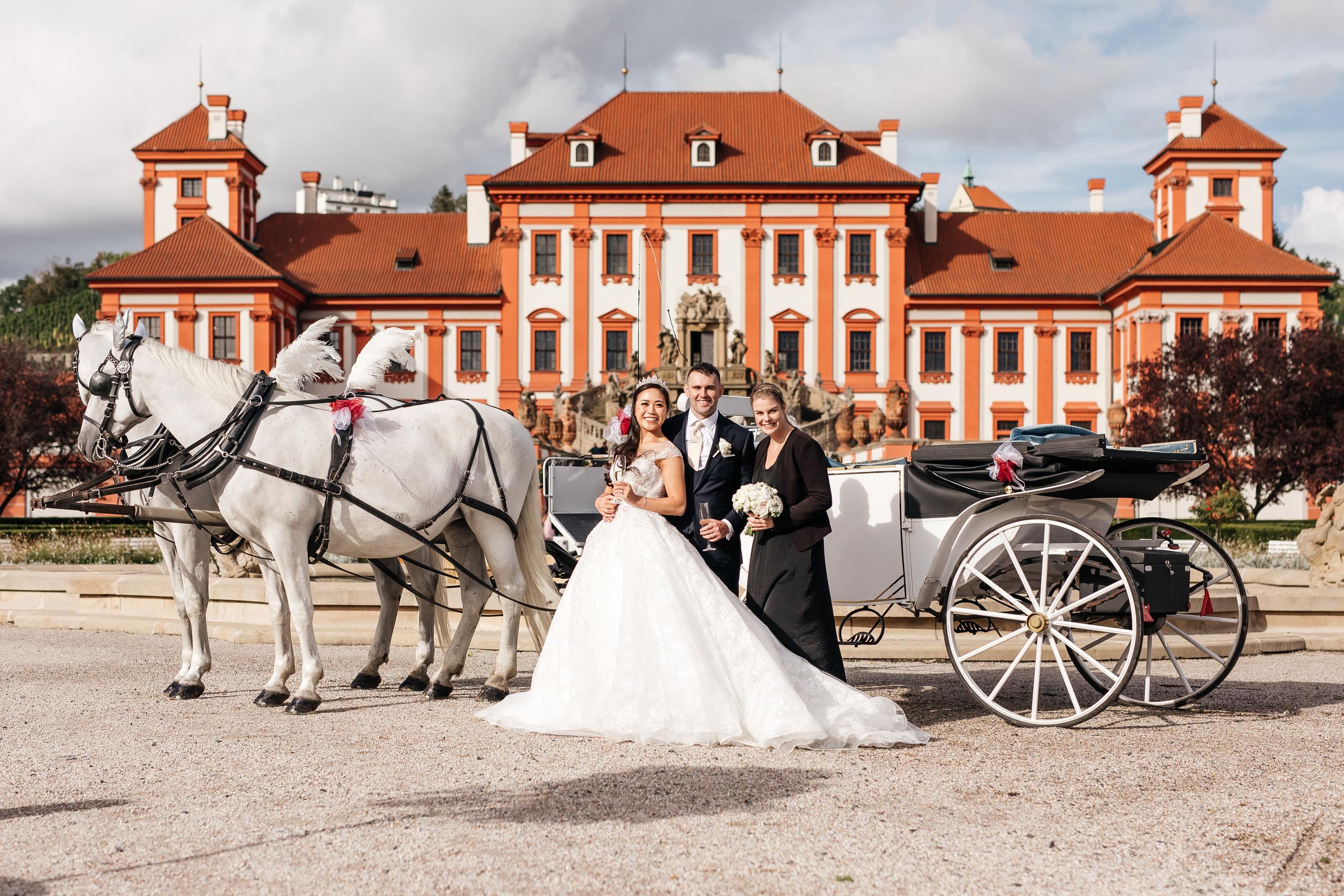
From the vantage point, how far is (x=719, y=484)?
6.65m

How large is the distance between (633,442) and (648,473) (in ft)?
0.71

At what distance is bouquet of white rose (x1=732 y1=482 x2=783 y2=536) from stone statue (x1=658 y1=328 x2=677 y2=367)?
103 feet

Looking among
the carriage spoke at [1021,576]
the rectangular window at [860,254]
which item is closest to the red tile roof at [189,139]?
the rectangular window at [860,254]

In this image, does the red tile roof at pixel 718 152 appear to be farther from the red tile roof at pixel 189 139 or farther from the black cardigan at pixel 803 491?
the black cardigan at pixel 803 491

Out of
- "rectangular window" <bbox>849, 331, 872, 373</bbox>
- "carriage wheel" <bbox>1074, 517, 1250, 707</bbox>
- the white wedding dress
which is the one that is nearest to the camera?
the white wedding dress

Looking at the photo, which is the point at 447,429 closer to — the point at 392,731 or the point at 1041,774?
the point at 392,731

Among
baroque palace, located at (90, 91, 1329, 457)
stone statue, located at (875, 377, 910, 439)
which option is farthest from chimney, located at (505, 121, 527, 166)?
stone statue, located at (875, 377, 910, 439)

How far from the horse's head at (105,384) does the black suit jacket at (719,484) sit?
324 cm

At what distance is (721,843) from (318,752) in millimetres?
2348

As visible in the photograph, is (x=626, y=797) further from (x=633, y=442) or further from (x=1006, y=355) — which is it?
(x=1006, y=355)

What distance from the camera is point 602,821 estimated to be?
433 cm

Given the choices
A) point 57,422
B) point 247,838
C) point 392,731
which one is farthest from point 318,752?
point 57,422

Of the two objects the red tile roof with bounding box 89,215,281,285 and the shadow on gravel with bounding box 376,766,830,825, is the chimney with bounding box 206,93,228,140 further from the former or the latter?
the shadow on gravel with bounding box 376,766,830,825

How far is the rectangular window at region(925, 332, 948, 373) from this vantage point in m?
44.2
